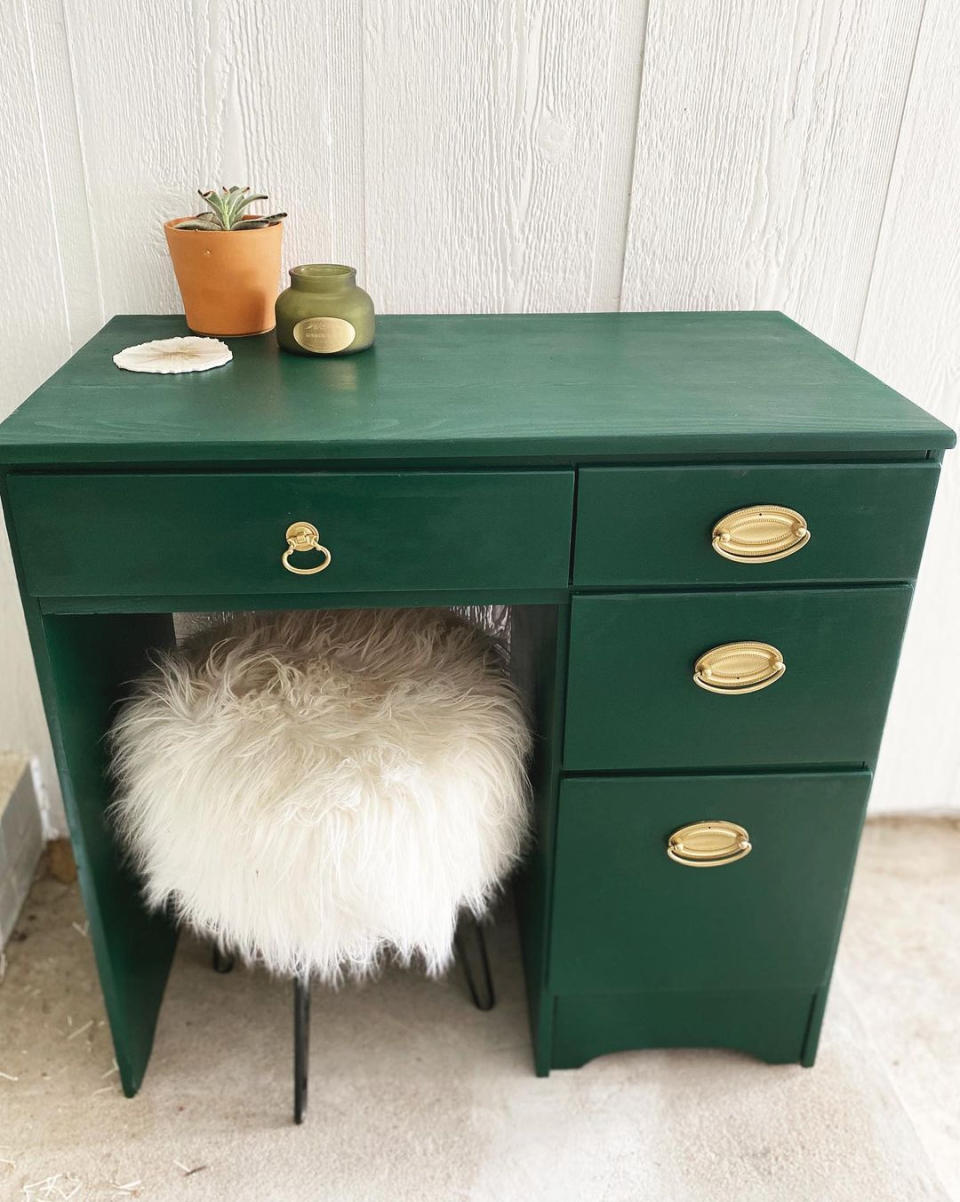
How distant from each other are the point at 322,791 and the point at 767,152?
95 centimetres

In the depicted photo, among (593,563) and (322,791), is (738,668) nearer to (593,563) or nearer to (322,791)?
(593,563)

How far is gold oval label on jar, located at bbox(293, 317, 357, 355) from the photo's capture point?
1.12 metres

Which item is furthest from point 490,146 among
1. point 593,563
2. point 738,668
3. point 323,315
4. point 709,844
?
point 709,844

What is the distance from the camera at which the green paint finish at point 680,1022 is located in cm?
127

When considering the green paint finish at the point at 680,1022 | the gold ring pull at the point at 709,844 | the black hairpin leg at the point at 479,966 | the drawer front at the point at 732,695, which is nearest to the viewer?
the drawer front at the point at 732,695

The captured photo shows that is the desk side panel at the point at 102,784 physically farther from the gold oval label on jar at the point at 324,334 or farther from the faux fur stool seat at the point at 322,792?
the gold oval label on jar at the point at 324,334

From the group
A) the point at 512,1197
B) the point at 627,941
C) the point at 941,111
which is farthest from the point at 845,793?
the point at 941,111

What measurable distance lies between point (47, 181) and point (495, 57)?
56cm

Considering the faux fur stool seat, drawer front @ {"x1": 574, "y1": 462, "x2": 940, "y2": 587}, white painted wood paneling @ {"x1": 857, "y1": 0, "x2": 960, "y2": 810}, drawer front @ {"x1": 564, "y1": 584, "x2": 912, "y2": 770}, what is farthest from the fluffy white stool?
white painted wood paneling @ {"x1": 857, "y1": 0, "x2": 960, "y2": 810}

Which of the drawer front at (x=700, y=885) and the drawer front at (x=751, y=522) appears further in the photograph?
the drawer front at (x=700, y=885)

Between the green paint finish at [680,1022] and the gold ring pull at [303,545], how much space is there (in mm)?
643

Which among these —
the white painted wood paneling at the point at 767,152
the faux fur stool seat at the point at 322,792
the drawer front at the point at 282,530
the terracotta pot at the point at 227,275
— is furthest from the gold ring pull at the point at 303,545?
the white painted wood paneling at the point at 767,152

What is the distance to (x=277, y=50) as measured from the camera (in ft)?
3.94

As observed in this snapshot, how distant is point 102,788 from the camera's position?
1169mm
